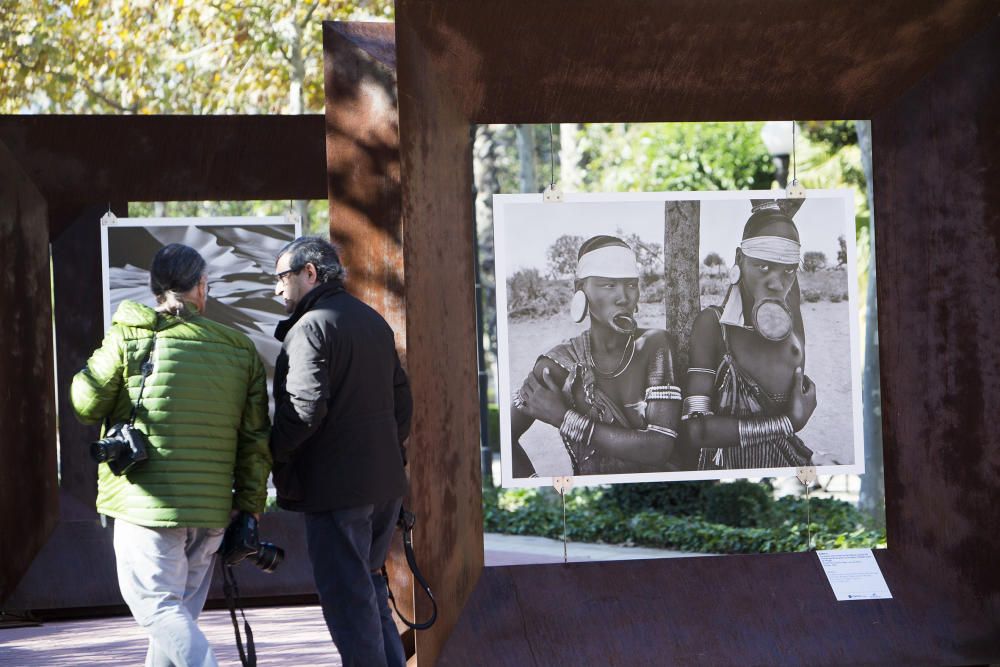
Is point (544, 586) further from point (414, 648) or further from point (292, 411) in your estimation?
point (292, 411)

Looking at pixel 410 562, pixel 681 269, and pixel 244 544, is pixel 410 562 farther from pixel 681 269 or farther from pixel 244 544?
pixel 681 269

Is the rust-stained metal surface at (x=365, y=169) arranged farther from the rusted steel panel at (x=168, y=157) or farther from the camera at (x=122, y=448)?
the rusted steel panel at (x=168, y=157)

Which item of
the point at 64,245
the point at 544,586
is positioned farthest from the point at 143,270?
the point at 544,586

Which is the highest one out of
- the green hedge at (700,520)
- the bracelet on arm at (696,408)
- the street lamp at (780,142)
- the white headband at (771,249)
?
the street lamp at (780,142)

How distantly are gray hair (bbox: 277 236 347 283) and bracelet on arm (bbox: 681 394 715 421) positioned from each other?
1.98 metres

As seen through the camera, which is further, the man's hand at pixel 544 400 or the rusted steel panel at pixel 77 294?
the rusted steel panel at pixel 77 294

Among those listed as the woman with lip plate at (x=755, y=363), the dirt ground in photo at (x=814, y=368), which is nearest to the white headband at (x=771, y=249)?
the woman with lip plate at (x=755, y=363)

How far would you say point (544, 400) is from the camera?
18.1 feet

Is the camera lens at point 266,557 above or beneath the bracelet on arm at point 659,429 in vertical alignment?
beneath

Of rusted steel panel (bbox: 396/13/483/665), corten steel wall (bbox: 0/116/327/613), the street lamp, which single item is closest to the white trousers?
rusted steel panel (bbox: 396/13/483/665)

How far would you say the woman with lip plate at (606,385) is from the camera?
550 centimetres

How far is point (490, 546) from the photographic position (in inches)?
468

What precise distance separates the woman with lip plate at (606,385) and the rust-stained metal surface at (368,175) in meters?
1.03

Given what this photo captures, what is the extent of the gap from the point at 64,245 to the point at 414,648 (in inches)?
160
